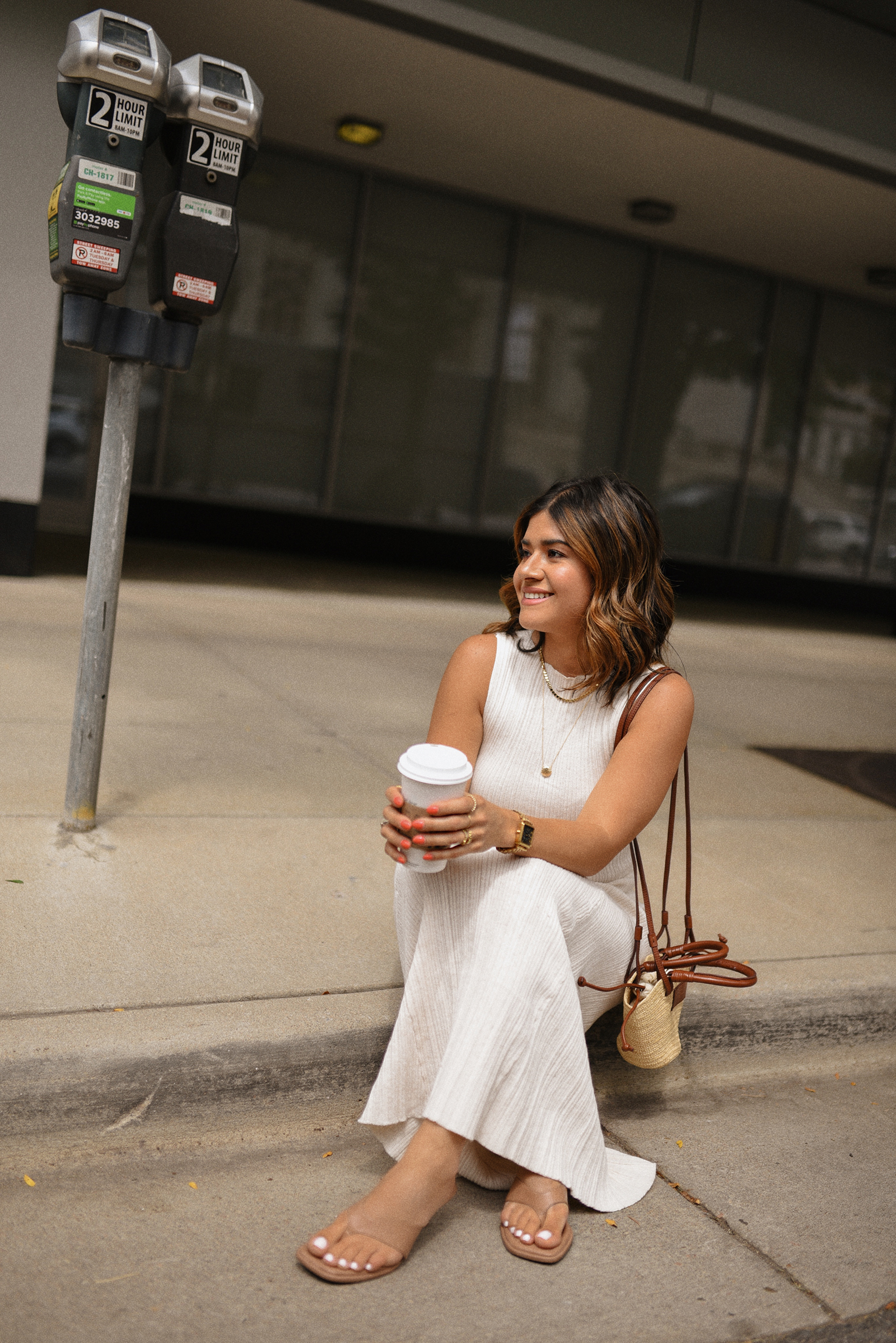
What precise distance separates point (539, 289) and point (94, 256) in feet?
30.4

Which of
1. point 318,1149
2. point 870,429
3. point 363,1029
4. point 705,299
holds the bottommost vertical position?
point 318,1149

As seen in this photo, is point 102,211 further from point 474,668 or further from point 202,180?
point 474,668

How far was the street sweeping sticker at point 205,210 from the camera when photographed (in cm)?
307

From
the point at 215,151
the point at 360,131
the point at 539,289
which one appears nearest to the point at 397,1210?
the point at 215,151

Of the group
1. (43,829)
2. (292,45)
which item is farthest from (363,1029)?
(292,45)

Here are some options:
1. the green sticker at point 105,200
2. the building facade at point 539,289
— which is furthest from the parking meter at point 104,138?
the building facade at point 539,289

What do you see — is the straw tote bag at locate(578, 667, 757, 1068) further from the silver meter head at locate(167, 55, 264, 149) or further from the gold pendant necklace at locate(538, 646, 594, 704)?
the silver meter head at locate(167, 55, 264, 149)

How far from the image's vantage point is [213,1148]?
7.95ft

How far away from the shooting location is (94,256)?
117 inches

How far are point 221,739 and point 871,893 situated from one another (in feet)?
7.90

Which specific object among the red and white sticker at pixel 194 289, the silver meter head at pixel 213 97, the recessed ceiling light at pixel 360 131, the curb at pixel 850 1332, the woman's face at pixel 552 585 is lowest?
the curb at pixel 850 1332

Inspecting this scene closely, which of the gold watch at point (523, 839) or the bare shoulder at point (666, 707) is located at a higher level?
the bare shoulder at point (666, 707)

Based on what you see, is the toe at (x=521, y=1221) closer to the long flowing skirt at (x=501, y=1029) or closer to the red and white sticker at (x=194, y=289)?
the long flowing skirt at (x=501, y=1029)

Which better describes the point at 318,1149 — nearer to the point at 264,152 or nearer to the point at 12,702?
the point at 12,702
